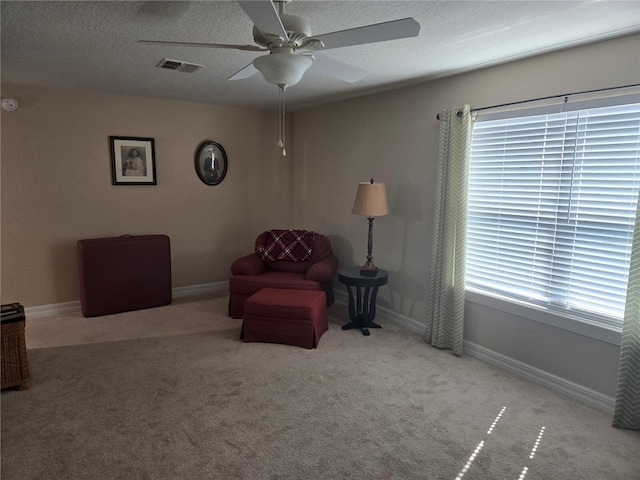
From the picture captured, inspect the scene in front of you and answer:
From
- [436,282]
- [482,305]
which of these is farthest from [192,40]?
[482,305]

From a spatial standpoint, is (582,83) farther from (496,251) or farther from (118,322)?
(118,322)

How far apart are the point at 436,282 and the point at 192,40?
268 centimetres

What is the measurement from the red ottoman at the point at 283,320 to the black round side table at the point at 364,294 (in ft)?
1.42

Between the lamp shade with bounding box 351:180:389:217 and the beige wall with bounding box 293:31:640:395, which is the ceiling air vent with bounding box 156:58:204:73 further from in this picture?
the beige wall with bounding box 293:31:640:395

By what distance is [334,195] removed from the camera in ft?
16.4

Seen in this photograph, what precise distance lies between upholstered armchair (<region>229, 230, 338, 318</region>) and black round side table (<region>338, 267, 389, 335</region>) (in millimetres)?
348

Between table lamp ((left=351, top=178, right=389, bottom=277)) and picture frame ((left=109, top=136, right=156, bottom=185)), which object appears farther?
picture frame ((left=109, top=136, right=156, bottom=185))

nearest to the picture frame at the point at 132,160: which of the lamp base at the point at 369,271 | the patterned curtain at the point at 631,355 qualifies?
the lamp base at the point at 369,271

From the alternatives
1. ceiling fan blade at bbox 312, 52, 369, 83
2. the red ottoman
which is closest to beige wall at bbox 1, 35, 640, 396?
the red ottoman

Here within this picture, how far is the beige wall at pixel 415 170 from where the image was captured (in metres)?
2.67

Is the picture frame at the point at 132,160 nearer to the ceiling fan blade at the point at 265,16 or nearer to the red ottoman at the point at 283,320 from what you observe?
the red ottoman at the point at 283,320

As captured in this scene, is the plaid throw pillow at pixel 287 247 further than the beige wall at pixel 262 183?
Yes

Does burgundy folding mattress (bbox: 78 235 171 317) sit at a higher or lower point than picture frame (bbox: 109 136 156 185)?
lower

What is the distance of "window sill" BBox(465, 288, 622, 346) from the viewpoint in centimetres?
261
